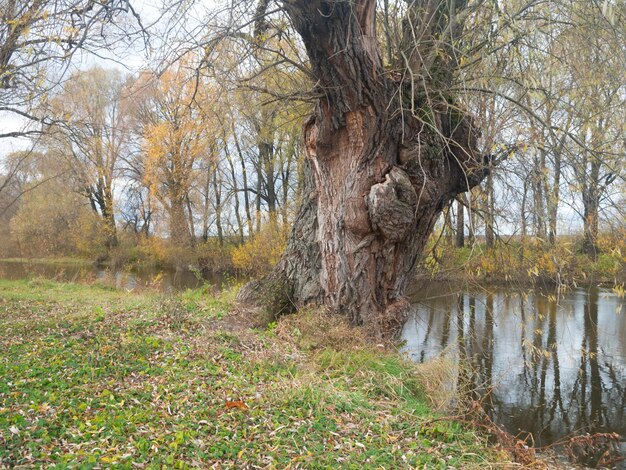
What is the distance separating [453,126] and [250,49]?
9.76 feet

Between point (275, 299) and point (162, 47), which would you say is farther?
point (275, 299)

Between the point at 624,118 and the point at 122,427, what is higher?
the point at 624,118

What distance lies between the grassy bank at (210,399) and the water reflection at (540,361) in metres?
1.66

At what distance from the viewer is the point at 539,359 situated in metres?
10.6

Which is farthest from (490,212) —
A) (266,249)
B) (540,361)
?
(266,249)

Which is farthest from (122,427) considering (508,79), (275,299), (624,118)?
(624,118)

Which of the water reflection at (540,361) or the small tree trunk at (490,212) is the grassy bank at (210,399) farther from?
the small tree trunk at (490,212)

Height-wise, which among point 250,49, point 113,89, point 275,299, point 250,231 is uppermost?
point 113,89

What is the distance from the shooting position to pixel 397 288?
282 inches

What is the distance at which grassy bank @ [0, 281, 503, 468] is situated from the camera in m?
3.68

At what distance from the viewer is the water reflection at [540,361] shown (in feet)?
25.7

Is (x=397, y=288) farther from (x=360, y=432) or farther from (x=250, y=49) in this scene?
(x=250, y=49)

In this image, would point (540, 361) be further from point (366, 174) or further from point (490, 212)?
point (366, 174)

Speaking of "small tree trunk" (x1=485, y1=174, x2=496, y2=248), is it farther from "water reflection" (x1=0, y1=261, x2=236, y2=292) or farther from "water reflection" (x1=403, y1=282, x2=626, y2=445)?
"water reflection" (x1=0, y1=261, x2=236, y2=292)
